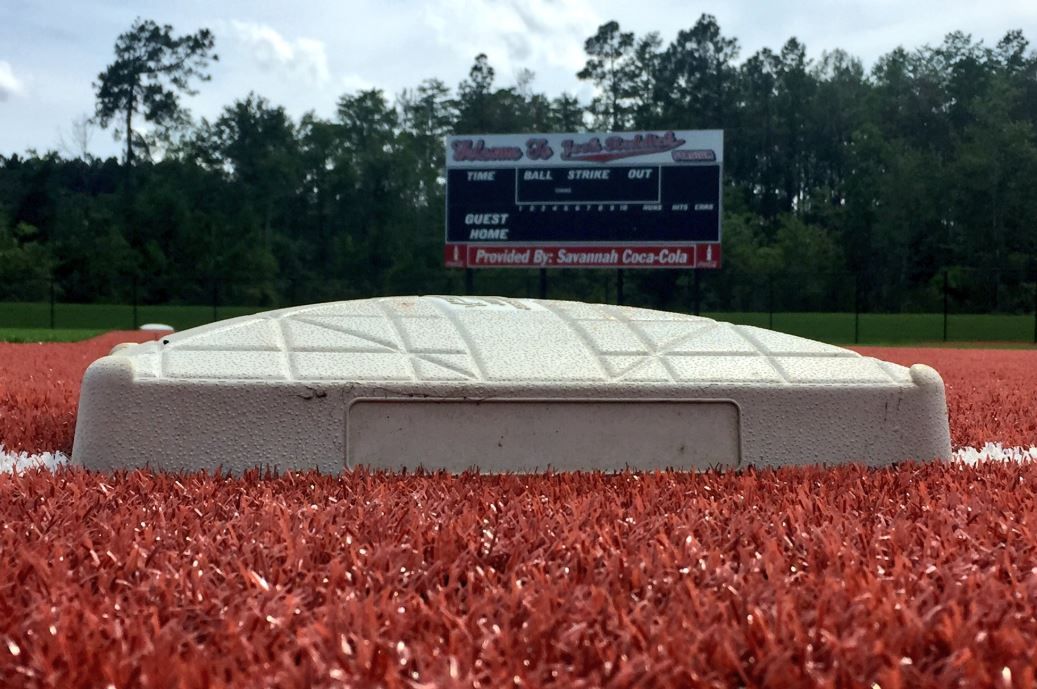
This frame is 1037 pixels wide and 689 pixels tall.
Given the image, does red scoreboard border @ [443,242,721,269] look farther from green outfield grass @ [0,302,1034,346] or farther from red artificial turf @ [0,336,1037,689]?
red artificial turf @ [0,336,1037,689]

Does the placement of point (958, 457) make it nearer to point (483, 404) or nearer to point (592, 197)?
point (483, 404)

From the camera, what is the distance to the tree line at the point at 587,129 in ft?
125

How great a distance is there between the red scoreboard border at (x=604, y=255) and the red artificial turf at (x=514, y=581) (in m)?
18.2

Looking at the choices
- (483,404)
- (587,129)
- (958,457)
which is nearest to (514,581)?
(483,404)

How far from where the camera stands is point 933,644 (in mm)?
1447

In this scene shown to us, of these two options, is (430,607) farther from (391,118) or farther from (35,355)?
(391,118)

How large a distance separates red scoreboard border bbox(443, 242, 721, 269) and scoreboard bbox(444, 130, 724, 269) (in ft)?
0.07

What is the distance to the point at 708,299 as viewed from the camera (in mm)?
36125

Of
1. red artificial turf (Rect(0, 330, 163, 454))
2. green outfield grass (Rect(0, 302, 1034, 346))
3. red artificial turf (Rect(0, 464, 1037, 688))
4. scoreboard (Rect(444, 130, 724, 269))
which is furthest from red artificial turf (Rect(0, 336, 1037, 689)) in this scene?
green outfield grass (Rect(0, 302, 1034, 346))

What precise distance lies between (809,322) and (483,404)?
29951mm

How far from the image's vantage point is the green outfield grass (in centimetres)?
2919

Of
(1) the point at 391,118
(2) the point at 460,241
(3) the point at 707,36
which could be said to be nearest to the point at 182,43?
(1) the point at 391,118

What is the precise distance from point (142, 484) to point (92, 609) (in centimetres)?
107

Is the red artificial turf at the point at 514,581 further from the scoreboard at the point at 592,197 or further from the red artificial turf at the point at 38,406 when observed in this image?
the scoreboard at the point at 592,197
